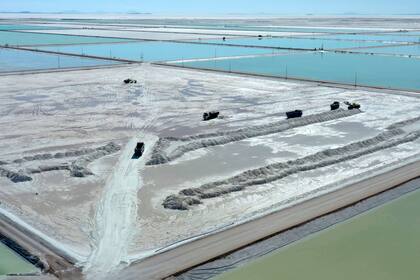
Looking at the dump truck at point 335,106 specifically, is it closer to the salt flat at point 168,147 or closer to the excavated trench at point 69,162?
the salt flat at point 168,147

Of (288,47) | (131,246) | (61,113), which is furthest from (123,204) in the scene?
(288,47)

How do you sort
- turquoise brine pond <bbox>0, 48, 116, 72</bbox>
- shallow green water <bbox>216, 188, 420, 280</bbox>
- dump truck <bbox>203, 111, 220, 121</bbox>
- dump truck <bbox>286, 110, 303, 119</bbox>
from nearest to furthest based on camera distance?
shallow green water <bbox>216, 188, 420, 280</bbox>, dump truck <bbox>203, 111, 220, 121</bbox>, dump truck <bbox>286, 110, 303, 119</bbox>, turquoise brine pond <bbox>0, 48, 116, 72</bbox>

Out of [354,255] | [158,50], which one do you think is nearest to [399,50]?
[158,50]

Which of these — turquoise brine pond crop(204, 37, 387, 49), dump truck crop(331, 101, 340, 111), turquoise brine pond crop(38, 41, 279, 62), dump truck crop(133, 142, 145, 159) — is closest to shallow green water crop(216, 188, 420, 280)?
dump truck crop(133, 142, 145, 159)

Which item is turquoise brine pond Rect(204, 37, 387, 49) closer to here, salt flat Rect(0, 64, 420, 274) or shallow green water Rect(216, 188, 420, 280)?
salt flat Rect(0, 64, 420, 274)

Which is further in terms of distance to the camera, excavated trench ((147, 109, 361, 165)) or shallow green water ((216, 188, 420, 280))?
excavated trench ((147, 109, 361, 165))

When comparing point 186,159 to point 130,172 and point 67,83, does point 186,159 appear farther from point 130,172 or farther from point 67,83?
point 67,83

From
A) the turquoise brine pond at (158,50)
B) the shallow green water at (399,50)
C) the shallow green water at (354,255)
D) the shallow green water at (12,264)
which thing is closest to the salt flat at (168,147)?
the shallow green water at (12,264)
